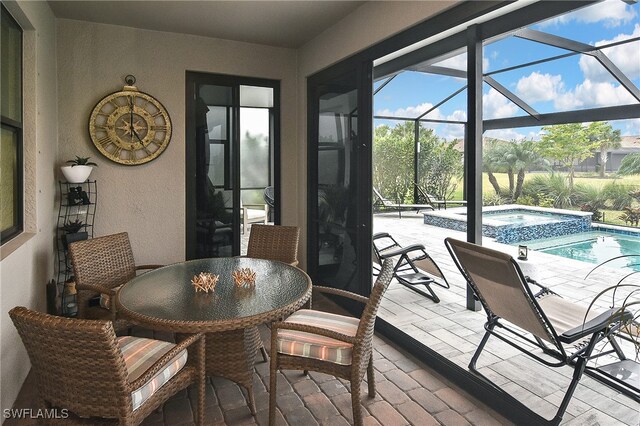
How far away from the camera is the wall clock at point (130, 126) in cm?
392

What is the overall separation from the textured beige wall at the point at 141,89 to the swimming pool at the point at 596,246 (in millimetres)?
4947

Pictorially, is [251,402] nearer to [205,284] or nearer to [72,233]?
[205,284]

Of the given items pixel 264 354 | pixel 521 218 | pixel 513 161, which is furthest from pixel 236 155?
pixel 521 218

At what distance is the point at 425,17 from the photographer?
271cm

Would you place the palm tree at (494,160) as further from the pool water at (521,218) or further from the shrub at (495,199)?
the pool water at (521,218)

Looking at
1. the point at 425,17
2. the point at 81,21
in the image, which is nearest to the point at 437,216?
the point at 425,17

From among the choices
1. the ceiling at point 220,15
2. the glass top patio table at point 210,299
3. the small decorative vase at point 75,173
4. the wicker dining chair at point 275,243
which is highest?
the ceiling at point 220,15

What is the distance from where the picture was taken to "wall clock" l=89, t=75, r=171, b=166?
12.8ft

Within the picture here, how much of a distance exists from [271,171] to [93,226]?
79.8 inches

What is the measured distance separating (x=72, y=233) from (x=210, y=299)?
2.09m

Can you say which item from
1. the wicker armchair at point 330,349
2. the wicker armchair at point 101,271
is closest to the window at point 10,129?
the wicker armchair at point 101,271

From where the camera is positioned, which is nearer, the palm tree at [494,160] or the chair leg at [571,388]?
the chair leg at [571,388]

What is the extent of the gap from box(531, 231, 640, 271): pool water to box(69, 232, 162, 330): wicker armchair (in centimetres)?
543

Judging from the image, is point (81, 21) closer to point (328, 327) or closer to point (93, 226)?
point (93, 226)
